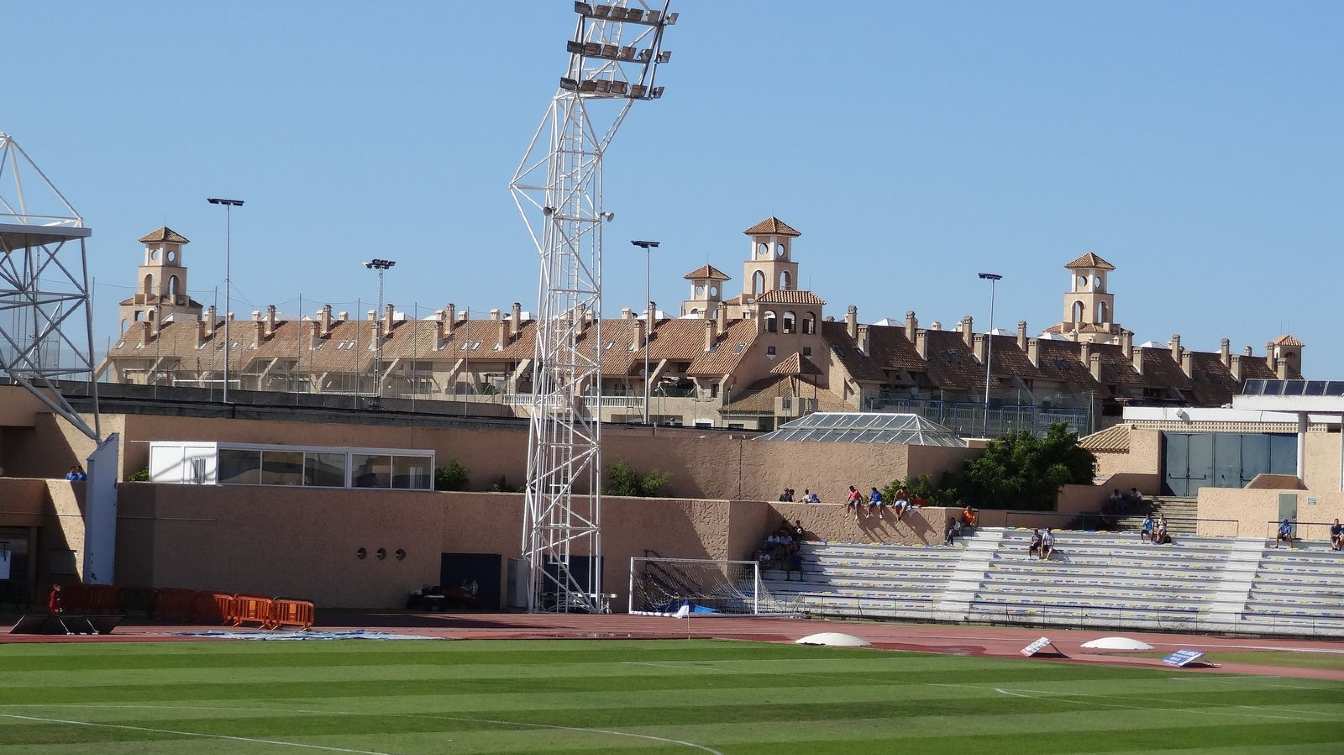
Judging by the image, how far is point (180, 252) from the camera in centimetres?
14550

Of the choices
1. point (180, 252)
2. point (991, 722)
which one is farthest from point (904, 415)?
point (180, 252)

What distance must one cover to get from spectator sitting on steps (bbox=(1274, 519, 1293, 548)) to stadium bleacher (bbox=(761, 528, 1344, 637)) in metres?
0.42

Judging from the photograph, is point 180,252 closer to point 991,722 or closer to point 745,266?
point 745,266

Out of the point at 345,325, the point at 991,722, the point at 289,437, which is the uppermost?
the point at 345,325

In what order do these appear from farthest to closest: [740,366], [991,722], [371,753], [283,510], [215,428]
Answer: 1. [740,366]
2. [215,428]
3. [283,510]
4. [991,722]
5. [371,753]

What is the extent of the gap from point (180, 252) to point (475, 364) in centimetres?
3631

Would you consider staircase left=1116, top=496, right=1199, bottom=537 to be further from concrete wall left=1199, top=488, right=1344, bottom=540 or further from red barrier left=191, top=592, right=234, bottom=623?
red barrier left=191, top=592, right=234, bottom=623

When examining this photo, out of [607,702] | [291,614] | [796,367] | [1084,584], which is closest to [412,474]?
[291,614]

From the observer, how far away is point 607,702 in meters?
25.7

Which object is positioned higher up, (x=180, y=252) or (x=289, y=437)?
(x=180, y=252)

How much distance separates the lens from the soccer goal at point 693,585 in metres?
51.0

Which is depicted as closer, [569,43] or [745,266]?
[569,43]

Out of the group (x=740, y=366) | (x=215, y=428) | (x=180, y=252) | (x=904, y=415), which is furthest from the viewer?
(x=180, y=252)

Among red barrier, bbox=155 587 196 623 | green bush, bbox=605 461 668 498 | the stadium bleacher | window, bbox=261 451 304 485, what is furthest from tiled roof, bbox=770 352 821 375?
red barrier, bbox=155 587 196 623
